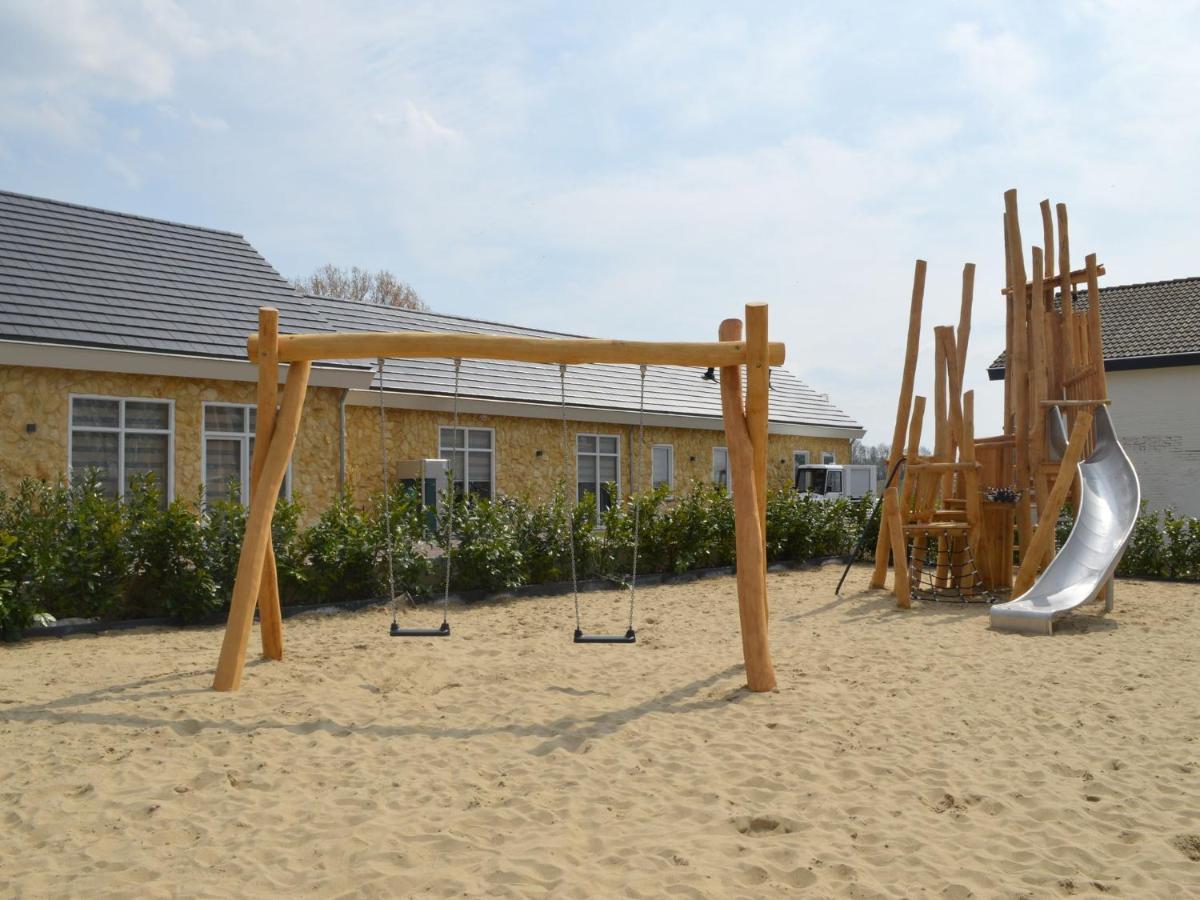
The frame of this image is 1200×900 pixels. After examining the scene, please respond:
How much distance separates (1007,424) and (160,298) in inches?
465

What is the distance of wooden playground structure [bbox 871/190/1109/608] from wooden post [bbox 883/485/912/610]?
34mm

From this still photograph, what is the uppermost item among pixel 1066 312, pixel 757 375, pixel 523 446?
pixel 1066 312

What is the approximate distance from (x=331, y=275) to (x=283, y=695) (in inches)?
1516

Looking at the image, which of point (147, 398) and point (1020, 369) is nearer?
point (1020, 369)

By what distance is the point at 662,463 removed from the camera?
22.0 meters

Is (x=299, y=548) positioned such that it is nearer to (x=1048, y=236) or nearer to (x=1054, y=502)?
(x=1054, y=502)

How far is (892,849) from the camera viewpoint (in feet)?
12.9

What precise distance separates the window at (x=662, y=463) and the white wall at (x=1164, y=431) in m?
9.97

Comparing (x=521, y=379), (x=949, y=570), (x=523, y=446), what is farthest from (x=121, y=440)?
(x=949, y=570)

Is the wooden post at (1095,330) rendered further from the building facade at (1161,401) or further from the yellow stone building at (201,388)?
the building facade at (1161,401)

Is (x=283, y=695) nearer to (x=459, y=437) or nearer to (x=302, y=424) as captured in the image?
(x=302, y=424)

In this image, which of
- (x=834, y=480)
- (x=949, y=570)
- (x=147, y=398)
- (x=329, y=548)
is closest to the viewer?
(x=329, y=548)

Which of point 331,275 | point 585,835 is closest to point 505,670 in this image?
point 585,835

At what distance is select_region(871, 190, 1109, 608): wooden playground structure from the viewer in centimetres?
1136
